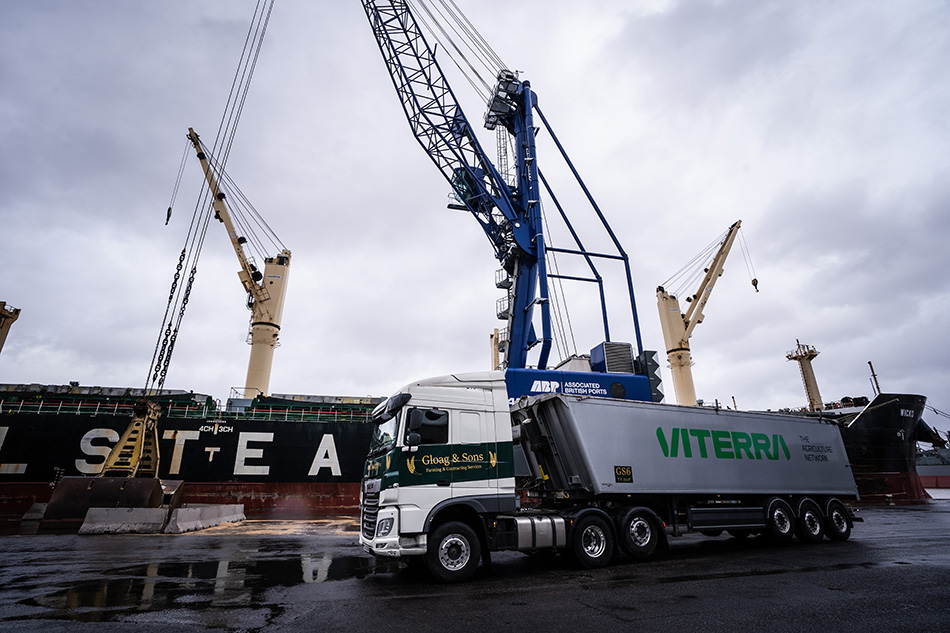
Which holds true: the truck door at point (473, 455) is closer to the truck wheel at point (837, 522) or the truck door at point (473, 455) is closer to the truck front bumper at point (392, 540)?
the truck front bumper at point (392, 540)

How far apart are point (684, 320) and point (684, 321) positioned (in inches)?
3.5

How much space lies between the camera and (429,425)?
7918 mm

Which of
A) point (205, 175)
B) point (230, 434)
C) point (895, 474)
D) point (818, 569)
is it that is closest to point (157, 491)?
point (230, 434)

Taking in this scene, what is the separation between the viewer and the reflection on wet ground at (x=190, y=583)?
582 cm

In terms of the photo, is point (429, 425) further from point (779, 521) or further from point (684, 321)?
point (684, 321)

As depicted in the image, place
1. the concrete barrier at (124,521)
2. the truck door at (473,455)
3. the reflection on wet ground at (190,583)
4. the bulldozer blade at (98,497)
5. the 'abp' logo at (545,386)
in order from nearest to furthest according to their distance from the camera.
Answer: the reflection on wet ground at (190,583)
the truck door at (473,455)
the 'abp' logo at (545,386)
the concrete barrier at (124,521)
the bulldozer blade at (98,497)

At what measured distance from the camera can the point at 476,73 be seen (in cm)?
2352

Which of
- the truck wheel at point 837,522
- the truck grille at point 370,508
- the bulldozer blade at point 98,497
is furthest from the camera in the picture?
the bulldozer blade at point 98,497

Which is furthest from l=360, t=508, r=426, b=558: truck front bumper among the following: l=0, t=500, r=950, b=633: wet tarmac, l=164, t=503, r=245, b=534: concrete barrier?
l=164, t=503, r=245, b=534: concrete barrier

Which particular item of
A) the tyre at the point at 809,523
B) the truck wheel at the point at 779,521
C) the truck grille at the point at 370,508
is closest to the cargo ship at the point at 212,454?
the truck grille at the point at 370,508

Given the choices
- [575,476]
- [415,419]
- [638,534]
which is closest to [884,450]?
→ [638,534]

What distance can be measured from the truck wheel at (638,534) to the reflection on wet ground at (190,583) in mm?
4472

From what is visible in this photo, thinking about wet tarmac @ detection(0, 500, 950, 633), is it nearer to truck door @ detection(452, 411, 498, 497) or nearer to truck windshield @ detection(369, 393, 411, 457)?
truck door @ detection(452, 411, 498, 497)

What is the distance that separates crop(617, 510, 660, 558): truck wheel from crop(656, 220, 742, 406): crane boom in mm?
32676
